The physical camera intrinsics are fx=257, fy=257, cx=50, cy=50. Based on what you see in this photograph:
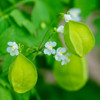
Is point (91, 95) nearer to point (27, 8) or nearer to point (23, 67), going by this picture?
point (27, 8)

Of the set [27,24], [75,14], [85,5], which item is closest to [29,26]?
[27,24]

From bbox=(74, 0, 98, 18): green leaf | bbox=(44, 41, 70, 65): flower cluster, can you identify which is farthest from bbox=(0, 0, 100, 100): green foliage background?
bbox=(44, 41, 70, 65): flower cluster

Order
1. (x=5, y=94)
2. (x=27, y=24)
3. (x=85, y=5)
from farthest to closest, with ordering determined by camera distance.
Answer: (x=85, y=5), (x=27, y=24), (x=5, y=94)

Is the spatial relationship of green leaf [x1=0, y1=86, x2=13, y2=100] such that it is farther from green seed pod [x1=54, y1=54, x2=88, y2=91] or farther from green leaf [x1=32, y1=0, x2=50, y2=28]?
green leaf [x1=32, y1=0, x2=50, y2=28]

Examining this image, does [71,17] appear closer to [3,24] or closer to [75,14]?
[75,14]

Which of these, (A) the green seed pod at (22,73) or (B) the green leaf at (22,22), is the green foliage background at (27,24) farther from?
(A) the green seed pod at (22,73)

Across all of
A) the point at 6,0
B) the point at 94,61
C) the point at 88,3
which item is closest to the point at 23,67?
the point at 6,0

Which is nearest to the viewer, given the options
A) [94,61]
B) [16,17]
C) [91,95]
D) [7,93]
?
[7,93]
